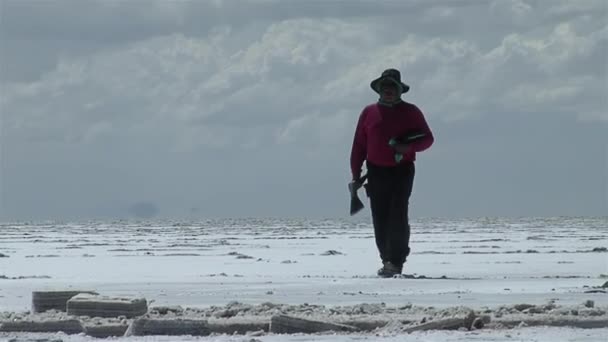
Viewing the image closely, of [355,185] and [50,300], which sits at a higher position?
[355,185]

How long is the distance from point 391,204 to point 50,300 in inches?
148

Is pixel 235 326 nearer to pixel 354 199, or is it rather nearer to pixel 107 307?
pixel 107 307

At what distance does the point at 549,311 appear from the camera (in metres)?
5.82

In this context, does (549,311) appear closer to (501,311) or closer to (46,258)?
(501,311)

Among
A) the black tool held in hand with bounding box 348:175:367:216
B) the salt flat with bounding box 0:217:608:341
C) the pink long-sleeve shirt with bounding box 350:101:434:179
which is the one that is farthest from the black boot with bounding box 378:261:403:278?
the pink long-sleeve shirt with bounding box 350:101:434:179

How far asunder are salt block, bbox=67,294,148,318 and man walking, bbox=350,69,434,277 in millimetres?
3692

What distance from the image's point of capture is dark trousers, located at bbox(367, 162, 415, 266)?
→ 9.45 m

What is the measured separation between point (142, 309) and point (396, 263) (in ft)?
12.2

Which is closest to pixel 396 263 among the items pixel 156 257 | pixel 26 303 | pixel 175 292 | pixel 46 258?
pixel 175 292

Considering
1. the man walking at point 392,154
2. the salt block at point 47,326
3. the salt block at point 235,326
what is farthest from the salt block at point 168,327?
the man walking at point 392,154

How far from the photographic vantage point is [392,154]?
9492 mm

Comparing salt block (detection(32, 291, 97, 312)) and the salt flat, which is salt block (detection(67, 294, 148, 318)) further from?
the salt flat

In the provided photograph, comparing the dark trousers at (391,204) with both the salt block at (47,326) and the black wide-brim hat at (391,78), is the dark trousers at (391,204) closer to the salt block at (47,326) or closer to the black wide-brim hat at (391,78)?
the black wide-brim hat at (391,78)

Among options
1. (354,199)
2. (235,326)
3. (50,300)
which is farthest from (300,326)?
(354,199)
